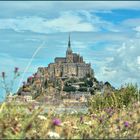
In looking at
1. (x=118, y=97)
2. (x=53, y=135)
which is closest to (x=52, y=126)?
(x=53, y=135)

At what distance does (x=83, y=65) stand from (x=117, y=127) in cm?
2590

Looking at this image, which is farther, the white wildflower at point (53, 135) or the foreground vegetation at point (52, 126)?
the foreground vegetation at point (52, 126)

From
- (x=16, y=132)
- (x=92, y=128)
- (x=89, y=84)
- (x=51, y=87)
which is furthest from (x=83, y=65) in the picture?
(x=16, y=132)

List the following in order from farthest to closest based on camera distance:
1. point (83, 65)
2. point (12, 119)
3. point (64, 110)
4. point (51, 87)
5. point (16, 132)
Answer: point (83, 65) → point (51, 87) → point (64, 110) → point (12, 119) → point (16, 132)

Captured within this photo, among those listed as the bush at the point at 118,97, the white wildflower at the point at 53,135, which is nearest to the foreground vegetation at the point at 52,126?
the white wildflower at the point at 53,135

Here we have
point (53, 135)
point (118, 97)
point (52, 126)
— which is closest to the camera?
point (53, 135)

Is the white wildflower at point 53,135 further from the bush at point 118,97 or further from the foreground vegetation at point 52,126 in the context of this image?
the bush at point 118,97

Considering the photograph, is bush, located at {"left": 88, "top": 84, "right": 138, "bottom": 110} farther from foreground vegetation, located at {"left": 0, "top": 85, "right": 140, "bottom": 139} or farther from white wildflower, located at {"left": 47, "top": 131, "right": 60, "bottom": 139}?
white wildflower, located at {"left": 47, "top": 131, "right": 60, "bottom": 139}

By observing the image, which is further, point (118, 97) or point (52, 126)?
point (118, 97)

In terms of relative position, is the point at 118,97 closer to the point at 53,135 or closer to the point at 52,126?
the point at 52,126

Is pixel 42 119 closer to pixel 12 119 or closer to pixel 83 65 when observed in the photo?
pixel 12 119

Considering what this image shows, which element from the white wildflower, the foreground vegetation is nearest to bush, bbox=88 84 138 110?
the foreground vegetation

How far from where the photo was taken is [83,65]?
35.8m

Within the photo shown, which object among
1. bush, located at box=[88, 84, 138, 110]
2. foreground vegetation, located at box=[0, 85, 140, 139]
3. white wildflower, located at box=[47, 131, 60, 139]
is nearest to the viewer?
white wildflower, located at box=[47, 131, 60, 139]
